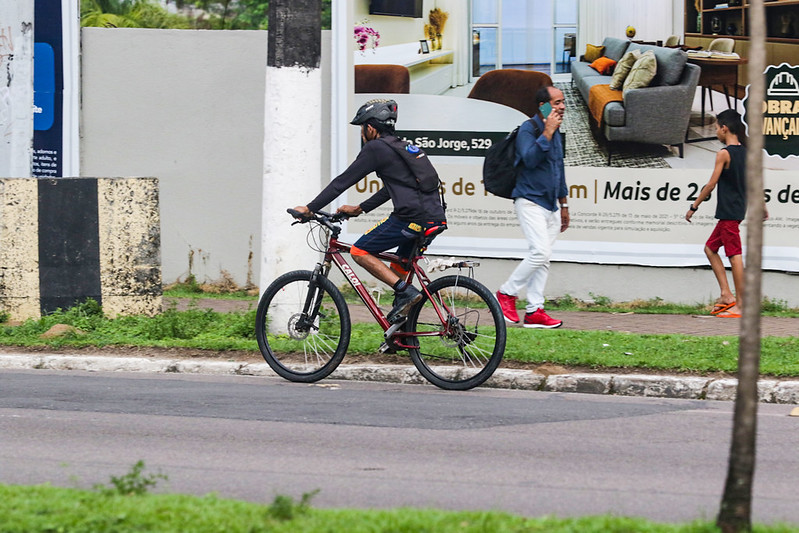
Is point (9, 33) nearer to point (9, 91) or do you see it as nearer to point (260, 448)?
point (9, 91)

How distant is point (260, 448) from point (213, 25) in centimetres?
828

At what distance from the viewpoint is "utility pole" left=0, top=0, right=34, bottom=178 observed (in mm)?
12164

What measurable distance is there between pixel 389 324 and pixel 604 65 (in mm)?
4820

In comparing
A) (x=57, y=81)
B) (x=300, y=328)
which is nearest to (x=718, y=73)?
(x=300, y=328)

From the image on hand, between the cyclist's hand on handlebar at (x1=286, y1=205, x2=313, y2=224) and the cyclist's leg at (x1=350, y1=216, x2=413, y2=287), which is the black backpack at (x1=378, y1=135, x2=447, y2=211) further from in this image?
the cyclist's hand on handlebar at (x1=286, y1=205, x2=313, y2=224)

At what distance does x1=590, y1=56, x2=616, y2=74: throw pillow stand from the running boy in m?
1.30

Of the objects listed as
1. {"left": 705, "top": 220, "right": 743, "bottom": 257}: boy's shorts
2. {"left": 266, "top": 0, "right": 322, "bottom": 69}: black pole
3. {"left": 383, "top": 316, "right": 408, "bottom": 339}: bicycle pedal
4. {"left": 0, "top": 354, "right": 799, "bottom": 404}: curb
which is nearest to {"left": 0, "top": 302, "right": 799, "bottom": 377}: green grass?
{"left": 0, "top": 354, "right": 799, "bottom": 404}: curb

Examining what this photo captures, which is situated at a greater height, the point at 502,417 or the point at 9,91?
the point at 9,91

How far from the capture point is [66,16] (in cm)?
1219

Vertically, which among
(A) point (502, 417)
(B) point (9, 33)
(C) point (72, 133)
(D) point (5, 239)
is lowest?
(A) point (502, 417)

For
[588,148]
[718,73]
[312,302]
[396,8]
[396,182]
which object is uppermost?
[396,8]

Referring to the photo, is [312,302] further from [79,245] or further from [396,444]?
[79,245]

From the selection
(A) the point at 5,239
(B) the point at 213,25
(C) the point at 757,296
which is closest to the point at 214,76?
(B) the point at 213,25

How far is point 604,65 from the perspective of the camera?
1141 cm
